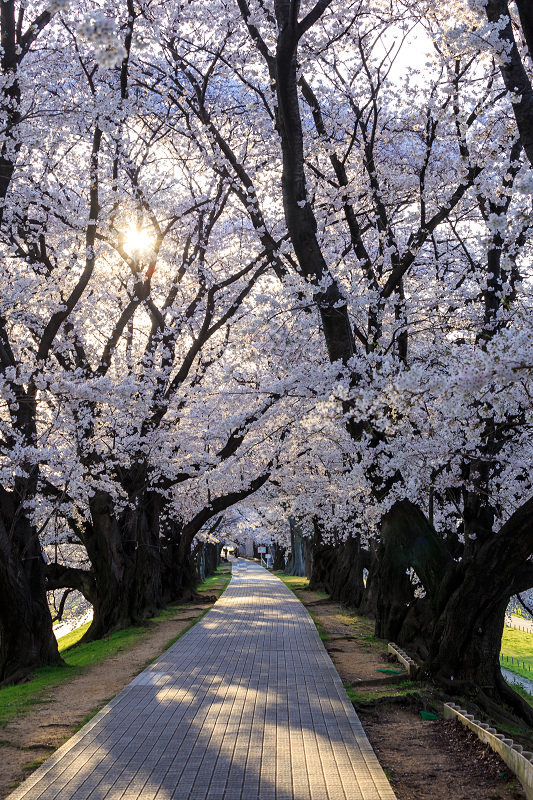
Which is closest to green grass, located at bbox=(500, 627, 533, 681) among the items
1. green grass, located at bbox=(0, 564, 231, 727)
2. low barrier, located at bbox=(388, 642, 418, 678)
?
low barrier, located at bbox=(388, 642, 418, 678)

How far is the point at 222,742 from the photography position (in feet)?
22.4

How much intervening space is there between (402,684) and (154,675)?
12.5 feet

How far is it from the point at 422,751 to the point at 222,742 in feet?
6.69

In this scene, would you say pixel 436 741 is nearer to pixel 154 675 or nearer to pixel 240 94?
pixel 154 675

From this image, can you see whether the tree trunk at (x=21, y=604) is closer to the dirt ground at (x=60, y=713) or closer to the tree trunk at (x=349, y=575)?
the dirt ground at (x=60, y=713)

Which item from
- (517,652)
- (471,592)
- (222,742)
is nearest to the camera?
(222,742)

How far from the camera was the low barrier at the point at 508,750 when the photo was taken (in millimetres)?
5567

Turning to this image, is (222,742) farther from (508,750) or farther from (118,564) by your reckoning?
(118,564)

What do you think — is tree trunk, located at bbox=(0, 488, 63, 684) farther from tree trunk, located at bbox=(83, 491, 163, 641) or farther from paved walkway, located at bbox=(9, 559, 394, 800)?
tree trunk, located at bbox=(83, 491, 163, 641)

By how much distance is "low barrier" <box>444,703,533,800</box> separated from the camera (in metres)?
5.57

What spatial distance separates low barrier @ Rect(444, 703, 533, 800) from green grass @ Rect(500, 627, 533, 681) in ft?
60.3

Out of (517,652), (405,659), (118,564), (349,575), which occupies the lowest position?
(517,652)

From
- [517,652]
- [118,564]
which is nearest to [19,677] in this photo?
[118,564]

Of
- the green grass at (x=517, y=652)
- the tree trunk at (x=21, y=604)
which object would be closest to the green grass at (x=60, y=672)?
the tree trunk at (x=21, y=604)
